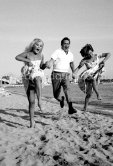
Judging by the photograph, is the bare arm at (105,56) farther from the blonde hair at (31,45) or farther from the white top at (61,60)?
the blonde hair at (31,45)

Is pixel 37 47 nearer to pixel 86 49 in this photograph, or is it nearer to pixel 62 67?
pixel 62 67

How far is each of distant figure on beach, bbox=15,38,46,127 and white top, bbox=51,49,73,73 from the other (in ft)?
2.89

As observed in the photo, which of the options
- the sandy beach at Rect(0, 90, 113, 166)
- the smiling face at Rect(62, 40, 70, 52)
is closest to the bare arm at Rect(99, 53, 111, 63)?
the smiling face at Rect(62, 40, 70, 52)

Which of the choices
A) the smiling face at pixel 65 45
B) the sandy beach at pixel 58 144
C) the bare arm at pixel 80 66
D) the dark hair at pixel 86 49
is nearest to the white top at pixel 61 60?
the smiling face at pixel 65 45

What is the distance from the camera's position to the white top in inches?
225

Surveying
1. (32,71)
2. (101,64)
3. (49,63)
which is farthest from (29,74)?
(101,64)

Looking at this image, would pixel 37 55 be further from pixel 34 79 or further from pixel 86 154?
pixel 86 154

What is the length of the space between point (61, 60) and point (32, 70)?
1.32 m

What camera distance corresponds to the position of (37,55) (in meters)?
4.87

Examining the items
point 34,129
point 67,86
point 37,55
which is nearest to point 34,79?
point 37,55

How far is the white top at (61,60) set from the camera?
18.7ft

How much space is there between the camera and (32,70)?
471 centimetres

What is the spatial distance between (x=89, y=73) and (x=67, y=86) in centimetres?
83

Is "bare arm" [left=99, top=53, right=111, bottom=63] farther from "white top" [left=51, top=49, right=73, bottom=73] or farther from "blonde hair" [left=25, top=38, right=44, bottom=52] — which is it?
"blonde hair" [left=25, top=38, right=44, bottom=52]
